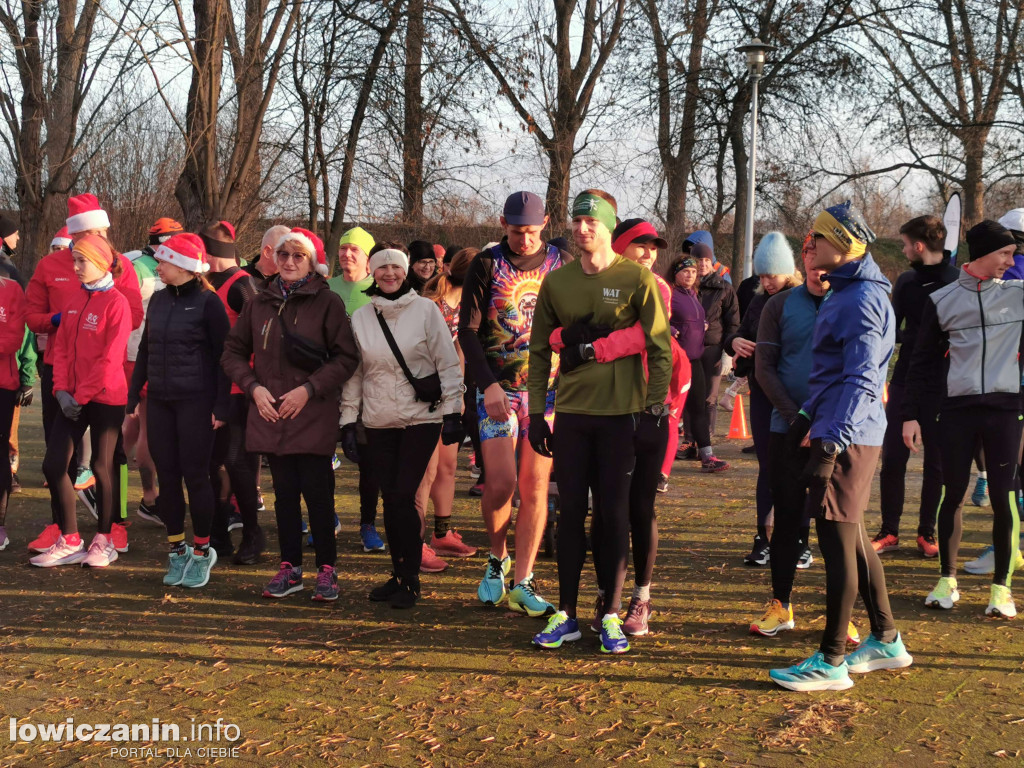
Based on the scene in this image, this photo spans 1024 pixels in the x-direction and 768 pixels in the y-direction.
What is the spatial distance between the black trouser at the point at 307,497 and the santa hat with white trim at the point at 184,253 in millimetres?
1233

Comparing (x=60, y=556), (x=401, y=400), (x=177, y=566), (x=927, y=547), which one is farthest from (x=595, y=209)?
(x=60, y=556)

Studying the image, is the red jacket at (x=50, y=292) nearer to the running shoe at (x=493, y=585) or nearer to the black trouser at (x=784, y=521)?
the running shoe at (x=493, y=585)

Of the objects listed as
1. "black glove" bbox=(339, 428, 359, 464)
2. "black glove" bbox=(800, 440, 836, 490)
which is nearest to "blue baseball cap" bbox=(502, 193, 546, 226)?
"black glove" bbox=(339, 428, 359, 464)

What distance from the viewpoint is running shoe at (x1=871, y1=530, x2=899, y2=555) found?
22.4 feet

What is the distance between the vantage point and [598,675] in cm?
462

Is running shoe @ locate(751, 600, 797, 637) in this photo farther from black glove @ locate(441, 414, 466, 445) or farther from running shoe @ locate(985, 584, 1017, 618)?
black glove @ locate(441, 414, 466, 445)

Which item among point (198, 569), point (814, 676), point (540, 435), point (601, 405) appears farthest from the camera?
point (198, 569)

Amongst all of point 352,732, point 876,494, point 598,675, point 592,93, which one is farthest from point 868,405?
point 592,93

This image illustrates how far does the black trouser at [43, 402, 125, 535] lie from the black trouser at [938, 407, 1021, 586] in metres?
5.02

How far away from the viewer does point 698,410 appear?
10141 mm

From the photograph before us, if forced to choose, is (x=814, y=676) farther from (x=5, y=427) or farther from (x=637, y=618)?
(x=5, y=427)

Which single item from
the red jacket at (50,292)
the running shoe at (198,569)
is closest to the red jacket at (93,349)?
the red jacket at (50,292)

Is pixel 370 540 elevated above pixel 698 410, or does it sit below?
below

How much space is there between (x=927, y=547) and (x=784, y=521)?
2173 mm
